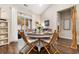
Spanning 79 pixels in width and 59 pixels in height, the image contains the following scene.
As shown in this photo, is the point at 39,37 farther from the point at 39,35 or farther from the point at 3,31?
the point at 3,31

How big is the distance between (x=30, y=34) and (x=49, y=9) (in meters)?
0.88

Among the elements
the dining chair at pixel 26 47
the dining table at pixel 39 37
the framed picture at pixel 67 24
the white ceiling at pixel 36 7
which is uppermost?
the white ceiling at pixel 36 7

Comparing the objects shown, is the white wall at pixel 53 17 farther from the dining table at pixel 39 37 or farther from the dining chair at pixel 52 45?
the dining table at pixel 39 37

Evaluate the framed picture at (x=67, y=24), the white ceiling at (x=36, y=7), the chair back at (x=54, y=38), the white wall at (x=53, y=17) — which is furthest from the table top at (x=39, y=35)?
the white ceiling at (x=36, y=7)

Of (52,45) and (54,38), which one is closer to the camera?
(54,38)

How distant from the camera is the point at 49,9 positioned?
3250 mm

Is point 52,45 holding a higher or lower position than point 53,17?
lower

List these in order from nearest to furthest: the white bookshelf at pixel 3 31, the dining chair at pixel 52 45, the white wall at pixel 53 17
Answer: the white wall at pixel 53 17, the dining chair at pixel 52 45, the white bookshelf at pixel 3 31

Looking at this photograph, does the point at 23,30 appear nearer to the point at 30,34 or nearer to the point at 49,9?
the point at 30,34

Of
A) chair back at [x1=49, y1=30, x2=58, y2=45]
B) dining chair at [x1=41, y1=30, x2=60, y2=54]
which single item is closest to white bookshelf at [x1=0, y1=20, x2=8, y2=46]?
dining chair at [x1=41, y1=30, x2=60, y2=54]

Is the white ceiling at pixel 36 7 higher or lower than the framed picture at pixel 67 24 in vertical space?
higher

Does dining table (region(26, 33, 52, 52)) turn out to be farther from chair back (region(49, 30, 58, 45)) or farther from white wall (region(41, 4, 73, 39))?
white wall (region(41, 4, 73, 39))

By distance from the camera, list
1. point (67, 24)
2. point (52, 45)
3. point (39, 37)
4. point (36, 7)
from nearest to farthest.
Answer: point (36, 7) < point (67, 24) < point (39, 37) < point (52, 45)

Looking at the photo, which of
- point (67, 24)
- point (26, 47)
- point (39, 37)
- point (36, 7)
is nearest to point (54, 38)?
point (39, 37)
